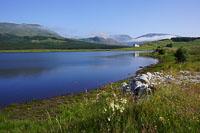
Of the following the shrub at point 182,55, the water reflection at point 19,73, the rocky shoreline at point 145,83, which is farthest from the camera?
the shrub at point 182,55

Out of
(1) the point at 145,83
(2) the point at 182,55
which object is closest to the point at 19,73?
(1) the point at 145,83

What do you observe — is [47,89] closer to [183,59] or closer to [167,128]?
[167,128]

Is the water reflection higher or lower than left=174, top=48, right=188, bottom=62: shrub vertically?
lower

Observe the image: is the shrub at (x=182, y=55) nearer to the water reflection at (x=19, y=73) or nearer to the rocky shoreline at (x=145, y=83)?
the rocky shoreline at (x=145, y=83)

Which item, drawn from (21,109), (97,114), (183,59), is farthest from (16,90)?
(183,59)

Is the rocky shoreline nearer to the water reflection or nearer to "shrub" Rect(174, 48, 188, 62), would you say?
"shrub" Rect(174, 48, 188, 62)

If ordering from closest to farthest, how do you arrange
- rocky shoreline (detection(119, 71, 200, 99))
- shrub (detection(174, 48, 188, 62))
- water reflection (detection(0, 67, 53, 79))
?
1. rocky shoreline (detection(119, 71, 200, 99))
2. water reflection (detection(0, 67, 53, 79))
3. shrub (detection(174, 48, 188, 62))

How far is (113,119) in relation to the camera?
418 cm

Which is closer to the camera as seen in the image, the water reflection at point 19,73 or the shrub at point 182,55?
the water reflection at point 19,73

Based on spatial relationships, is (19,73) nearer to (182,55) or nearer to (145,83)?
(145,83)

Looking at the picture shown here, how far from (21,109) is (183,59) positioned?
44.3 meters

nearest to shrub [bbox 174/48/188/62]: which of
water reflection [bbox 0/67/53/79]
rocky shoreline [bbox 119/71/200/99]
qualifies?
rocky shoreline [bbox 119/71/200/99]

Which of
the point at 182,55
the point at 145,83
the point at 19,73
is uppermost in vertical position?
the point at 182,55

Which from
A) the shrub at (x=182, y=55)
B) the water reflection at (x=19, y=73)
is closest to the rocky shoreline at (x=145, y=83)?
the shrub at (x=182, y=55)
